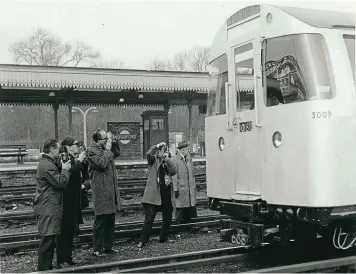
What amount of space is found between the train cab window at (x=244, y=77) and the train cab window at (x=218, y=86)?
0.96ft

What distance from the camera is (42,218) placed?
5.86 meters

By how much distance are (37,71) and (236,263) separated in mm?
A: 12907

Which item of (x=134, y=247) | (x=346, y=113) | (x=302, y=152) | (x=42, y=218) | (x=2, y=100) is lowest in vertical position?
(x=134, y=247)

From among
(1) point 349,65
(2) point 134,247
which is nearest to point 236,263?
(2) point 134,247

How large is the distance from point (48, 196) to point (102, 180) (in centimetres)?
126

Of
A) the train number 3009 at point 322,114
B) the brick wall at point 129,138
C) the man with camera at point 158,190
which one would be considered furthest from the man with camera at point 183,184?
the brick wall at point 129,138

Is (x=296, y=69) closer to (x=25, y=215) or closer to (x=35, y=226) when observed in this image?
(x=35, y=226)

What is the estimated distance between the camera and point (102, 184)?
701 cm

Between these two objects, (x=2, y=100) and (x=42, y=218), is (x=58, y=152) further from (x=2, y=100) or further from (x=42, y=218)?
(x=2, y=100)

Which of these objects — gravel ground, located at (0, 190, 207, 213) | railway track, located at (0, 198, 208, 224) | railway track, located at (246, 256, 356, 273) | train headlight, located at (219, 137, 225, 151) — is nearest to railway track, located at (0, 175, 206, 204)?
gravel ground, located at (0, 190, 207, 213)

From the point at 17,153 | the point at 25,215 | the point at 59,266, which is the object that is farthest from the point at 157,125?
the point at 59,266

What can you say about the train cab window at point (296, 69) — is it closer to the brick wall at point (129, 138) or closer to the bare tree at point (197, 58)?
the brick wall at point (129, 138)

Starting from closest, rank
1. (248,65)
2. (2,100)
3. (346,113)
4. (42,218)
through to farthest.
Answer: (346,113) → (42,218) → (248,65) → (2,100)

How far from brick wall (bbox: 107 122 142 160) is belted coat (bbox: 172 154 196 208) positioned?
12.9m
